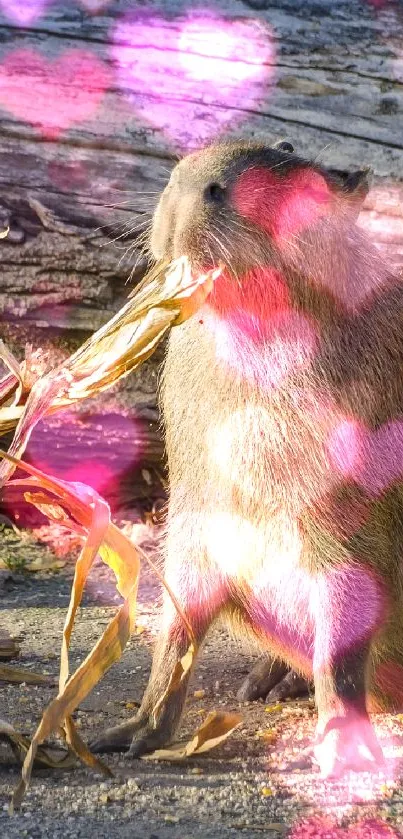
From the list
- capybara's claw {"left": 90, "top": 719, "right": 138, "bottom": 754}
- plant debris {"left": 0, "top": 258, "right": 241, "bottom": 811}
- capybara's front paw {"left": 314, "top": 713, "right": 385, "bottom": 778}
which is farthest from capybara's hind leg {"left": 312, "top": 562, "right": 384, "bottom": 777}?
capybara's claw {"left": 90, "top": 719, "right": 138, "bottom": 754}

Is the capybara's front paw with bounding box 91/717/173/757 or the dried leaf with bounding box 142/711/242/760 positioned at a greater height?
the dried leaf with bounding box 142/711/242/760

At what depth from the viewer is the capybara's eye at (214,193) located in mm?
3326

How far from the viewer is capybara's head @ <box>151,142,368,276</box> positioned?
331 centimetres

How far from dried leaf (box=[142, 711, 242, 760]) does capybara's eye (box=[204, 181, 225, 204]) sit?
1366 millimetres

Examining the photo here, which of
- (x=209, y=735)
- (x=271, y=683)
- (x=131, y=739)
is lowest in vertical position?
(x=271, y=683)

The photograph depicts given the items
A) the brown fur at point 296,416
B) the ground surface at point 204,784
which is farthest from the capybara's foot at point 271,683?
the brown fur at point 296,416

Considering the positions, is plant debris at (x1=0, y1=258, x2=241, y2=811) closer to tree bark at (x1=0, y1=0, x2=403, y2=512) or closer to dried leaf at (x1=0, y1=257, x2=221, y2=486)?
dried leaf at (x1=0, y1=257, x2=221, y2=486)

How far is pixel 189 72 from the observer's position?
5.20m

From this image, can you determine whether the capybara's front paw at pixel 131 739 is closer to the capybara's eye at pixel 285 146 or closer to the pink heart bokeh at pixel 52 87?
the capybara's eye at pixel 285 146

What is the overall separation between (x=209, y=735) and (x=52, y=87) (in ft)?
9.38

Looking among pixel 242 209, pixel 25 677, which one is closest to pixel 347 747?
pixel 25 677

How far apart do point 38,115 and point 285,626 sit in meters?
2.44

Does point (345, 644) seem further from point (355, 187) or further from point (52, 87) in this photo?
point (52, 87)

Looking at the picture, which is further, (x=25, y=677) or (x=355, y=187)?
(x=25, y=677)
